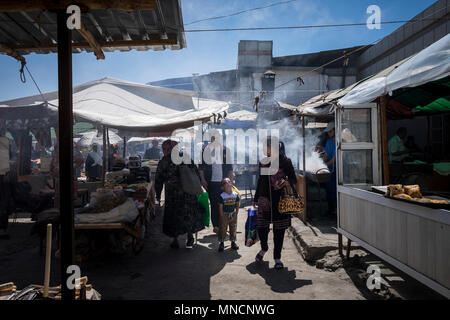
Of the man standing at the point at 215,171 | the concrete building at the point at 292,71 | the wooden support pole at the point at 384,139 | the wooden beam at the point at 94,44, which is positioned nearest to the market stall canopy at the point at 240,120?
the concrete building at the point at 292,71

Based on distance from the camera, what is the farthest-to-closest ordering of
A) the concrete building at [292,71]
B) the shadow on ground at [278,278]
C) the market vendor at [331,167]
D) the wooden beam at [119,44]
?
1. the concrete building at [292,71]
2. the market vendor at [331,167]
3. the shadow on ground at [278,278]
4. the wooden beam at [119,44]

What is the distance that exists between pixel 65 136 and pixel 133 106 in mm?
5400

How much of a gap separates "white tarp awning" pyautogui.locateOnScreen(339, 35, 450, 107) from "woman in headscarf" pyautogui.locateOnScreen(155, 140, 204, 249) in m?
3.81

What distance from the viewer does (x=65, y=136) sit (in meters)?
2.65

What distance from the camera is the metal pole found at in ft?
8.72

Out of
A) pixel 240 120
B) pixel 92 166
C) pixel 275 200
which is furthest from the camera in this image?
pixel 240 120

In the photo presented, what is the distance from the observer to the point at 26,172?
8203 millimetres

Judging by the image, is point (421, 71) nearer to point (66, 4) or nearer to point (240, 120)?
point (66, 4)

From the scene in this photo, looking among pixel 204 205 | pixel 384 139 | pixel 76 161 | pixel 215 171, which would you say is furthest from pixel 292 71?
pixel 384 139

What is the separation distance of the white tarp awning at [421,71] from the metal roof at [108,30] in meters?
2.81

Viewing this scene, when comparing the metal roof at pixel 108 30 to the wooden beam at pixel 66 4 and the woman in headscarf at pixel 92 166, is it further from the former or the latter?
the woman in headscarf at pixel 92 166

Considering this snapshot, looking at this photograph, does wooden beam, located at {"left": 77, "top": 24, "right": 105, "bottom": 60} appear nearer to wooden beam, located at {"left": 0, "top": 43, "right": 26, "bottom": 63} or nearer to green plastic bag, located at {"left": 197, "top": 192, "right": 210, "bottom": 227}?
wooden beam, located at {"left": 0, "top": 43, "right": 26, "bottom": 63}

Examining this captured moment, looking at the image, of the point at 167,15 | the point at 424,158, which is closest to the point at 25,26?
the point at 167,15

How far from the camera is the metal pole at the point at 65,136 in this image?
2658 mm
